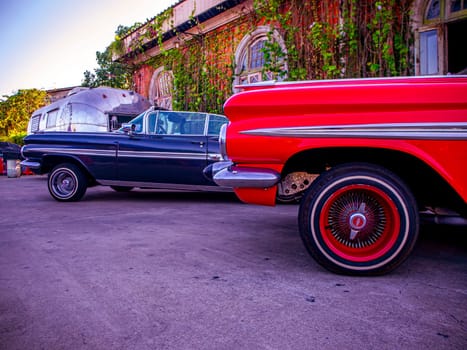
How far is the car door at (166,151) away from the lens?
5.90 metres

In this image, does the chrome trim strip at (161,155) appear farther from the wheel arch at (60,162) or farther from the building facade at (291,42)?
the building facade at (291,42)

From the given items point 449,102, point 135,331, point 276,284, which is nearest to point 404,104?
point 449,102

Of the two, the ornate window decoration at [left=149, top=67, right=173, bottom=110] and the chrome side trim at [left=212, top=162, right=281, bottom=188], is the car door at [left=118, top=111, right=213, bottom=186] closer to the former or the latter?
the chrome side trim at [left=212, top=162, right=281, bottom=188]

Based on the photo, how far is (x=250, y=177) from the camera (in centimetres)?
252

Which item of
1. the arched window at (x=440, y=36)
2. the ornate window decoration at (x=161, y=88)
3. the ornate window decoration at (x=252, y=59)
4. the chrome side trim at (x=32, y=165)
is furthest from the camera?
the ornate window decoration at (x=161, y=88)

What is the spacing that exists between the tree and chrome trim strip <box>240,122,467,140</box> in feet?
114

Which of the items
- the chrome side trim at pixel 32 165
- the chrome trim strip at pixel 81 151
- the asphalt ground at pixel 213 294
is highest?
the chrome trim strip at pixel 81 151

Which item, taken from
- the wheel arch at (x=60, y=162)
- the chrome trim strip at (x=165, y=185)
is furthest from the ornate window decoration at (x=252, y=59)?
the wheel arch at (x=60, y=162)

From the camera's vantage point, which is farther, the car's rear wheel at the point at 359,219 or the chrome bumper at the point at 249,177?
the chrome bumper at the point at 249,177

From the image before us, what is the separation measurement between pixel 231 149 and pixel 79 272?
52.1 inches

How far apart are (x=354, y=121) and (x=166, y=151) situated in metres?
4.06

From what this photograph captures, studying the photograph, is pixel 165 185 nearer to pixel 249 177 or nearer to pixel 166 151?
pixel 166 151

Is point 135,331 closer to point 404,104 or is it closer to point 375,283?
point 375,283

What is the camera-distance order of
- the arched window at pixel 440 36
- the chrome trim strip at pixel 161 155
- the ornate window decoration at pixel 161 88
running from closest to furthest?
the chrome trim strip at pixel 161 155 → the arched window at pixel 440 36 → the ornate window decoration at pixel 161 88
